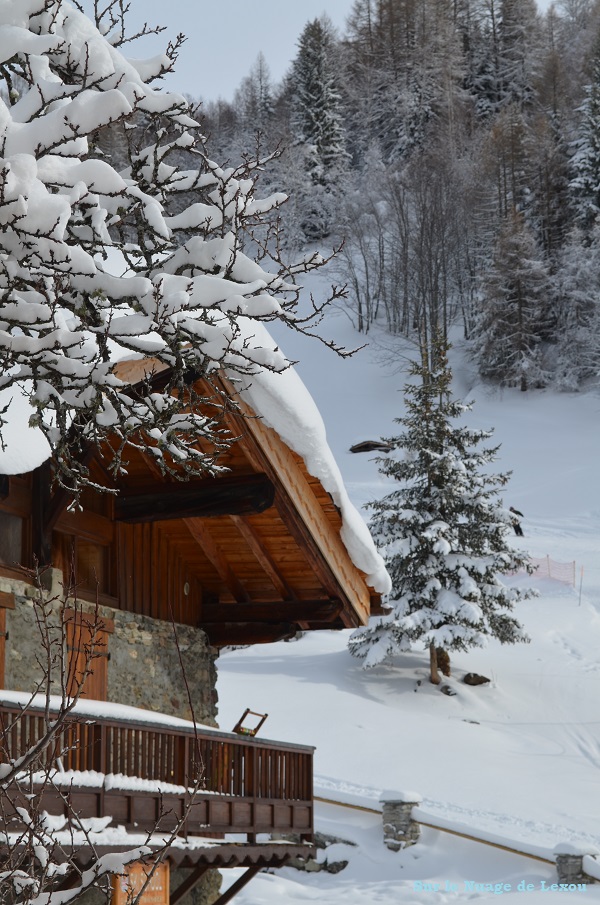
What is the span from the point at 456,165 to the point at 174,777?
56.6 m

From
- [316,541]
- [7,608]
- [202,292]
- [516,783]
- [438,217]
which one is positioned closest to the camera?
[202,292]

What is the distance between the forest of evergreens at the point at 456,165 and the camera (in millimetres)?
50531

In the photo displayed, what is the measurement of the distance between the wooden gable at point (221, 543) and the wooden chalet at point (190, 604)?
2 cm

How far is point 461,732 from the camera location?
2225 cm

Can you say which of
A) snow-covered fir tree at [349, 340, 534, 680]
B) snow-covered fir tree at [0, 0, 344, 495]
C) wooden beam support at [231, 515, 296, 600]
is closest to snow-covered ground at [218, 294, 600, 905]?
snow-covered fir tree at [349, 340, 534, 680]

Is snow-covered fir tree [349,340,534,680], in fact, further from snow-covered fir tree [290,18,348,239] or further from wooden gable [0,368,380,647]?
snow-covered fir tree [290,18,348,239]

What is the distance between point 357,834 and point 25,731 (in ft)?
35.9

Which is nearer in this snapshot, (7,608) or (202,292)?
(202,292)

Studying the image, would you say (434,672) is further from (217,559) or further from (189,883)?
(189,883)

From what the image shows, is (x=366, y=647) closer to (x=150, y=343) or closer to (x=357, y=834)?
(x=357, y=834)

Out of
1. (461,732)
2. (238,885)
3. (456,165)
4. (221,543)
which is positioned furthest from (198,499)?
(456,165)

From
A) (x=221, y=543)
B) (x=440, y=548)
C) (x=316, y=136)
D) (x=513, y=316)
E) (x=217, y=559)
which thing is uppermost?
(x=316, y=136)

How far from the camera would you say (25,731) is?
24.6 feet

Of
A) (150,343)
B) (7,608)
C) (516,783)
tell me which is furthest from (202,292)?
(516,783)
